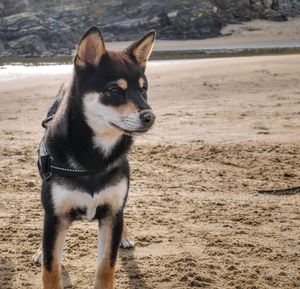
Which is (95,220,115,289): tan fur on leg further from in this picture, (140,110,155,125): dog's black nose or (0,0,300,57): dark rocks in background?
(0,0,300,57): dark rocks in background

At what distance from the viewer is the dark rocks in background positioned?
38.1 m

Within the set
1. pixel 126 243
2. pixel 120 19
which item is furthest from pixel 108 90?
pixel 120 19

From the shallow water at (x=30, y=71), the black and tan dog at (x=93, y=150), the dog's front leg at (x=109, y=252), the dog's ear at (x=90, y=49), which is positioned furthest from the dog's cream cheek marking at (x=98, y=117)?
the shallow water at (x=30, y=71)

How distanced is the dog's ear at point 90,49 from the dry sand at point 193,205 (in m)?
1.75

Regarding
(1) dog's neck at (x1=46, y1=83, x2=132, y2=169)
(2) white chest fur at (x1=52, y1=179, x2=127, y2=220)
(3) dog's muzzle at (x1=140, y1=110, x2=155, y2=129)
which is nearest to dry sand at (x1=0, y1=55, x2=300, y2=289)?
(2) white chest fur at (x1=52, y1=179, x2=127, y2=220)

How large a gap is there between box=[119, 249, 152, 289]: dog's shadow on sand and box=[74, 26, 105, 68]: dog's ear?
1747mm

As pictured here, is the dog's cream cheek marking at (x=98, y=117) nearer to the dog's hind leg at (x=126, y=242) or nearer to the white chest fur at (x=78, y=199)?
the white chest fur at (x=78, y=199)

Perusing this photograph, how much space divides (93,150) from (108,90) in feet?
1.47

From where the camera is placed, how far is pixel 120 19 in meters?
51.8

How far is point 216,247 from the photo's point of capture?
4844mm

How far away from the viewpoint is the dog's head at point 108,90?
12.2 feet

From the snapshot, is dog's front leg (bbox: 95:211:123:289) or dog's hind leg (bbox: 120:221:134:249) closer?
dog's front leg (bbox: 95:211:123:289)

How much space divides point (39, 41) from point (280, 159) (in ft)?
104

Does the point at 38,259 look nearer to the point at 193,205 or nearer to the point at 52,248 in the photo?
the point at 52,248
